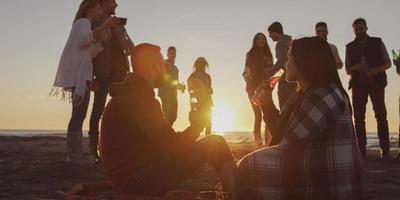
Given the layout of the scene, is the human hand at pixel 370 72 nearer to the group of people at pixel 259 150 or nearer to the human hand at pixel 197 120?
the group of people at pixel 259 150

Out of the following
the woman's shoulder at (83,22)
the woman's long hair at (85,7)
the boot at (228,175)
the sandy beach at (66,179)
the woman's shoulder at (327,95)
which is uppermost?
the woman's long hair at (85,7)

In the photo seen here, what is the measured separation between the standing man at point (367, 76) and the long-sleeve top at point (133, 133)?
6293mm

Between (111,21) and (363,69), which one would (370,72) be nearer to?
(363,69)

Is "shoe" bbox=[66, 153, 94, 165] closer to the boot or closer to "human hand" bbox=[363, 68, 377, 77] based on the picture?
the boot

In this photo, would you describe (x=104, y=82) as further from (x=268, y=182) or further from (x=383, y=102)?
(x=383, y=102)

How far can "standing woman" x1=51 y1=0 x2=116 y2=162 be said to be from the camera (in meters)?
7.05

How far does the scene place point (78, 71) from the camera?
23.4ft

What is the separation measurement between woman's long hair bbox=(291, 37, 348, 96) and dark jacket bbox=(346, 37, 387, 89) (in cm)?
590

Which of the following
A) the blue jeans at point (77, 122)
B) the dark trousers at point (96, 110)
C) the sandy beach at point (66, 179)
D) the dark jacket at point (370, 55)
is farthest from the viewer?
the dark jacket at point (370, 55)

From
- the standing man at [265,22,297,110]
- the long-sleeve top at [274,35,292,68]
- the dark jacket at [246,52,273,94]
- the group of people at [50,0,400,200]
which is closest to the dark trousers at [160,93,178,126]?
the dark jacket at [246,52,273,94]

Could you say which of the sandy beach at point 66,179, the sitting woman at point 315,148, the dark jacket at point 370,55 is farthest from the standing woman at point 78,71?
the dark jacket at point 370,55

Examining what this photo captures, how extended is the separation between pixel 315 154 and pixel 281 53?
17.6 feet

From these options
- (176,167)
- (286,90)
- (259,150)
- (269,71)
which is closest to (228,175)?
(259,150)

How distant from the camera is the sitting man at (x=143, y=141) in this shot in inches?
150
